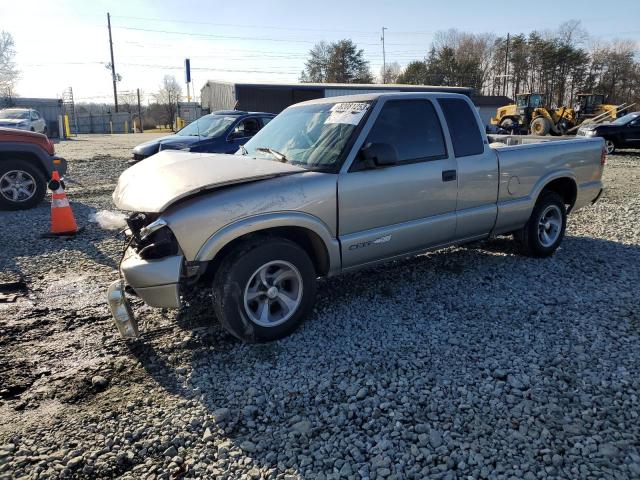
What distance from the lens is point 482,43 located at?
70.2 meters

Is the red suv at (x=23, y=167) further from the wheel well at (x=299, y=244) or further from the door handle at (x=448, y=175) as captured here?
the door handle at (x=448, y=175)

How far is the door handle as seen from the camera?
15.0ft

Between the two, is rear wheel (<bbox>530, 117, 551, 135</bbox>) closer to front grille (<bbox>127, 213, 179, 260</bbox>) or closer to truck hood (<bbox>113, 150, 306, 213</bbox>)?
truck hood (<bbox>113, 150, 306, 213</bbox>)

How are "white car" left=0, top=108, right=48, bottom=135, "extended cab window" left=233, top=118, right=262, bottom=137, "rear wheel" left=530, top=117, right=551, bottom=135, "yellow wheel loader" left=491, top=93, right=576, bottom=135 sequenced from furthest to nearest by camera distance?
"yellow wheel loader" left=491, top=93, right=576, bottom=135 → "rear wheel" left=530, top=117, right=551, bottom=135 → "white car" left=0, top=108, right=48, bottom=135 → "extended cab window" left=233, top=118, right=262, bottom=137

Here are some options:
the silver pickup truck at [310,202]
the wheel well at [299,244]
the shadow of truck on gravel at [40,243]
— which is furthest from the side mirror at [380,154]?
the shadow of truck on gravel at [40,243]

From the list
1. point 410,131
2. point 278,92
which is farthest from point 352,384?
point 278,92

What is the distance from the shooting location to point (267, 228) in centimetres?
369

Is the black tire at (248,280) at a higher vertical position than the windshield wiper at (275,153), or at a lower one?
lower

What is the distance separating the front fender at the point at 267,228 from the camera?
11.2 ft

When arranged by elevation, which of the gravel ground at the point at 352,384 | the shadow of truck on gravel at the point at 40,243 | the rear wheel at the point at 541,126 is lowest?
the gravel ground at the point at 352,384

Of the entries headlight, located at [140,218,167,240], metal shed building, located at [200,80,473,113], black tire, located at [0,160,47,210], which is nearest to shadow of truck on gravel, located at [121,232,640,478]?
headlight, located at [140,218,167,240]

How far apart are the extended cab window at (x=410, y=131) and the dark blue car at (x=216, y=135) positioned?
6.58 meters

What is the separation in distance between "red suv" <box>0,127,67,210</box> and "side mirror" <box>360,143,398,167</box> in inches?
288

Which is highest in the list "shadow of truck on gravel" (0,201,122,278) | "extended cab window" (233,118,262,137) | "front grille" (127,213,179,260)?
"extended cab window" (233,118,262,137)
